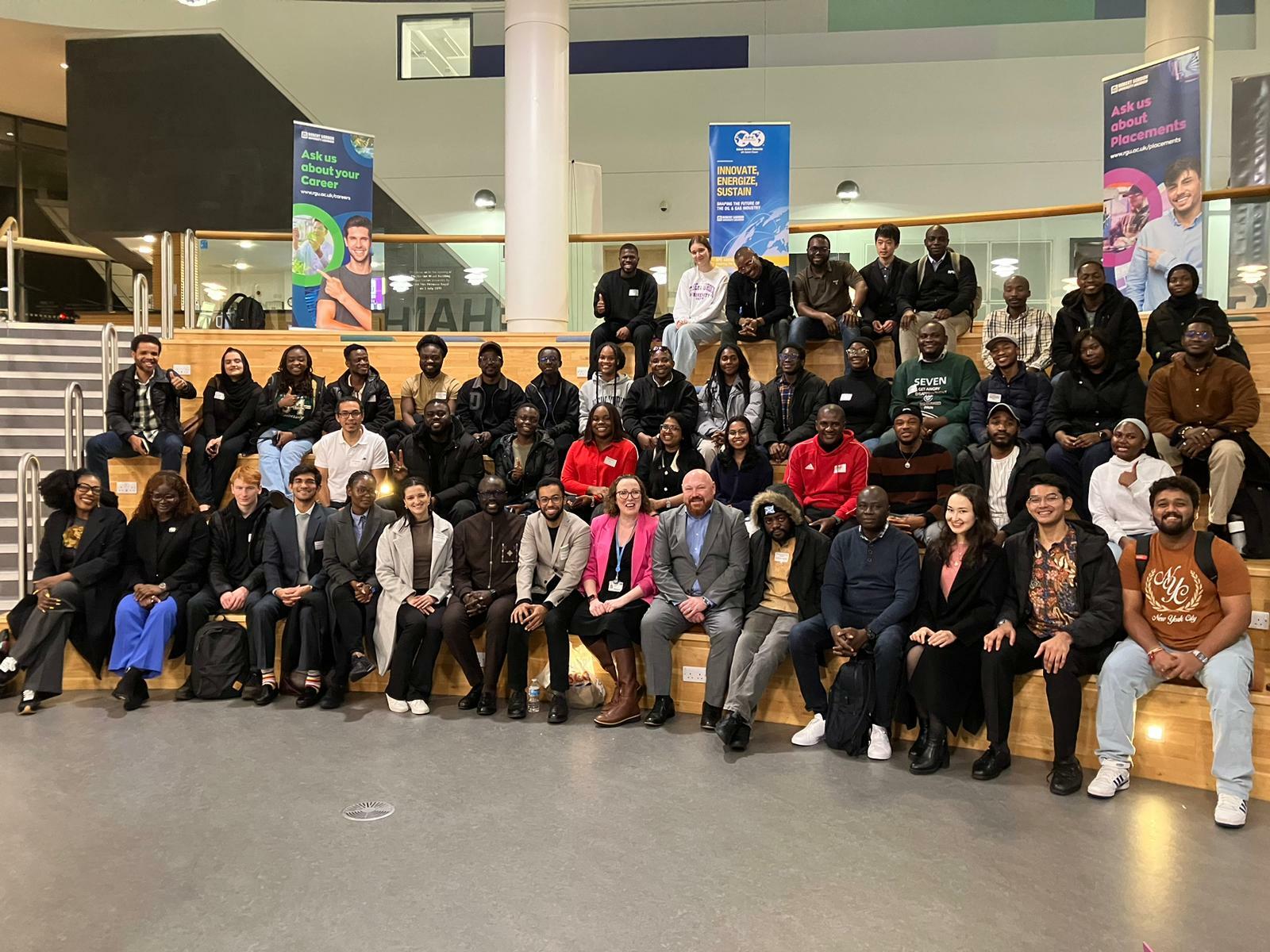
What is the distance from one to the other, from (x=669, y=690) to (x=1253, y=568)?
303cm

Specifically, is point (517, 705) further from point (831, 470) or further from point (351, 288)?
point (351, 288)

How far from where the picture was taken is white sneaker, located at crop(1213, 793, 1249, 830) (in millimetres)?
3959

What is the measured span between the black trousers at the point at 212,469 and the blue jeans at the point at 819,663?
14.4 ft

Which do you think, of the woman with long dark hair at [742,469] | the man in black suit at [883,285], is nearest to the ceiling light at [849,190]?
the man in black suit at [883,285]

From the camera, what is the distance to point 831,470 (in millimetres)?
6250

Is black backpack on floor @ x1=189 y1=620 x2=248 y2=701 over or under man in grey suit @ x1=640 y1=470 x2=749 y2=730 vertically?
under

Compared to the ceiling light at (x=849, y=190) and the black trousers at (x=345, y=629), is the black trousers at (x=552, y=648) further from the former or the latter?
the ceiling light at (x=849, y=190)

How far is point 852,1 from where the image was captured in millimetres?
12945

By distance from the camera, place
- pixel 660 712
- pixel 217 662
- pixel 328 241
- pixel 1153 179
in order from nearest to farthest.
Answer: pixel 660 712
pixel 217 662
pixel 1153 179
pixel 328 241

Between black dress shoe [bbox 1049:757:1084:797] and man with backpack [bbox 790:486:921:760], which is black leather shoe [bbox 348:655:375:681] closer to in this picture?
man with backpack [bbox 790:486:921:760]

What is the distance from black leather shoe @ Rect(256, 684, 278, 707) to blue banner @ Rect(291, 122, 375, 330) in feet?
14.7

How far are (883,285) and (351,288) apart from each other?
4.90 m

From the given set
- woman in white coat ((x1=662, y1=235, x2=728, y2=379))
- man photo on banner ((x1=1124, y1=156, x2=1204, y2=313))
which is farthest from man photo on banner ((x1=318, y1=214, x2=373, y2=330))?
man photo on banner ((x1=1124, y1=156, x2=1204, y2=313))

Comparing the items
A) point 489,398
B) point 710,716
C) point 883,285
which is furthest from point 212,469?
point 883,285
